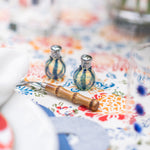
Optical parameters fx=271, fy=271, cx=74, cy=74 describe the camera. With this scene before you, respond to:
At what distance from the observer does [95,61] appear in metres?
0.65

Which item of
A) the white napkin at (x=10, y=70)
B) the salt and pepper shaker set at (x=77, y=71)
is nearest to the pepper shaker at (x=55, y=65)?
the salt and pepper shaker set at (x=77, y=71)

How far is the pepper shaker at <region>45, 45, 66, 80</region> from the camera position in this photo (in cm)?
52

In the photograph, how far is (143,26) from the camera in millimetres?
742

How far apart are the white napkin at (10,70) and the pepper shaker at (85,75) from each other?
0.13 m

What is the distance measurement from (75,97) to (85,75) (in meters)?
0.05

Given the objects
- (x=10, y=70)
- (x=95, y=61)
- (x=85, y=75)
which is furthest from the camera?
(x=95, y=61)

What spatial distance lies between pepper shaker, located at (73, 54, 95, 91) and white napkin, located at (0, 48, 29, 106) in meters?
0.13

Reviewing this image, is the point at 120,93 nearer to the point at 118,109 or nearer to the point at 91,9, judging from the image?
the point at 118,109

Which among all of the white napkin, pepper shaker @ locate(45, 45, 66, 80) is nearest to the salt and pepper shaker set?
pepper shaker @ locate(45, 45, 66, 80)

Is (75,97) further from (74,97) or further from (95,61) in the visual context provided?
(95,61)

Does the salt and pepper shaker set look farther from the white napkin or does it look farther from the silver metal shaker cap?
the white napkin

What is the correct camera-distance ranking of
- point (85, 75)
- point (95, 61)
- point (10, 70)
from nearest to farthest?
point (10, 70)
point (85, 75)
point (95, 61)

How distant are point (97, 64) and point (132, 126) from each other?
252 mm

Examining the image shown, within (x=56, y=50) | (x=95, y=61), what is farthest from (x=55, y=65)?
(x=95, y=61)
